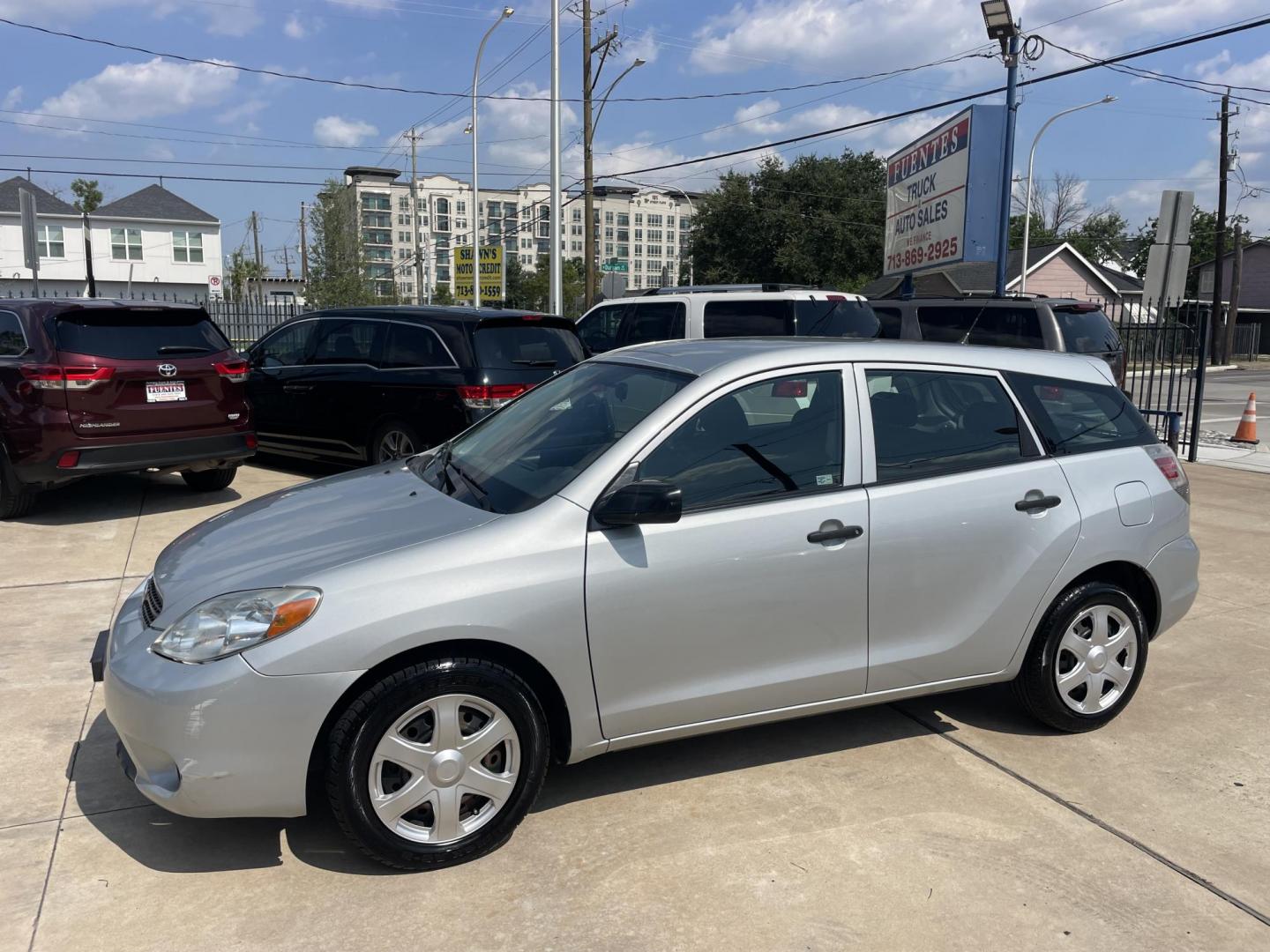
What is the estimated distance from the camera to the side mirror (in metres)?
3.22

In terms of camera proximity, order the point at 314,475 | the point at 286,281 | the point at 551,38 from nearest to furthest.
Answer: the point at 314,475, the point at 551,38, the point at 286,281

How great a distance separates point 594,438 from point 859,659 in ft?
4.20

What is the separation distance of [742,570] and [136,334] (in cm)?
628

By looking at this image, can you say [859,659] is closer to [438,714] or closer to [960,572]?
[960,572]

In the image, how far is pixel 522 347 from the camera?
8.95 m

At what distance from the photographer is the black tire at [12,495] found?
7621 mm

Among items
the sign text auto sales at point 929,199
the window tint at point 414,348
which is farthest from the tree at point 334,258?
the window tint at point 414,348

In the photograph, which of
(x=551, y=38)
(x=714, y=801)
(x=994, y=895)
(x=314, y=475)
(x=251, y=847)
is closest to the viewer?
(x=994, y=895)

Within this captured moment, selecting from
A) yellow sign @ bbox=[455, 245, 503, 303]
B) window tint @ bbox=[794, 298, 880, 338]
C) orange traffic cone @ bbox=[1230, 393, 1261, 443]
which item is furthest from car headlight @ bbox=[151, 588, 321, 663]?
yellow sign @ bbox=[455, 245, 503, 303]

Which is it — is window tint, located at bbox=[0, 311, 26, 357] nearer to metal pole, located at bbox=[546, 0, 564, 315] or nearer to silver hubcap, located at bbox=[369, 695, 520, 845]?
silver hubcap, located at bbox=[369, 695, 520, 845]

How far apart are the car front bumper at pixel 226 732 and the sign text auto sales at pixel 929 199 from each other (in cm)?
1107

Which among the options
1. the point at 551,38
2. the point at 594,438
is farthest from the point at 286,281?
the point at 594,438

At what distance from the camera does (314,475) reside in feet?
34.1

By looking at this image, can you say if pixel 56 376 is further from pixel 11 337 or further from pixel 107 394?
pixel 11 337
